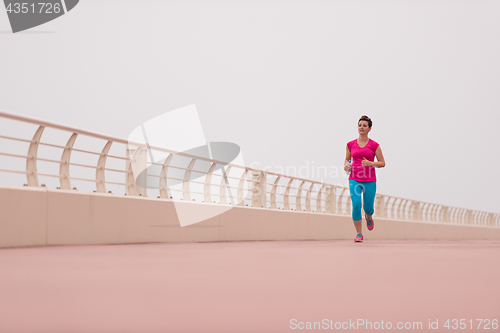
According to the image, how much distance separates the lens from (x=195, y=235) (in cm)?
919

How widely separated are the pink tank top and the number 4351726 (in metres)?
7.42

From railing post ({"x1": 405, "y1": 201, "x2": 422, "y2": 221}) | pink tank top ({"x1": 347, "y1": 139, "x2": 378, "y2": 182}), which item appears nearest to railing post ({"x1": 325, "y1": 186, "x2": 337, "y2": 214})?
pink tank top ({"x1": 347, "y1": 139, "x2": 378, "y2": 182})

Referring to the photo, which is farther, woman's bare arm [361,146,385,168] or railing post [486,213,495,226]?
railing post [486,213,495,226]

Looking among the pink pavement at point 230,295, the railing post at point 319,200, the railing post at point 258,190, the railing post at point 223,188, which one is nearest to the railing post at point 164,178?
the railing post at point 223,188

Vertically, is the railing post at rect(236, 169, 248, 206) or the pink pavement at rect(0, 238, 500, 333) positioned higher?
the railing post at rect(236, 169, 248, 206)

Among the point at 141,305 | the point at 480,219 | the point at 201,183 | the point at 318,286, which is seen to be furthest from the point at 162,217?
the point at 480,219

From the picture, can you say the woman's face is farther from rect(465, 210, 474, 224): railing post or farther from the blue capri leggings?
rect(465, 210, 474, 224): railing post

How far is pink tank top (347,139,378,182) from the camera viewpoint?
378 inches

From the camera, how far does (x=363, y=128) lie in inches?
376

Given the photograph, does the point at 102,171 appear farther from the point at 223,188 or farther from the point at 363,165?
the point at 363,165

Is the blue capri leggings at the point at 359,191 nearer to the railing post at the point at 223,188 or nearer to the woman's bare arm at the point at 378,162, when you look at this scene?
the woman's bare arm at the point at 378,162

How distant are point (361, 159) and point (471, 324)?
7535 millimetres

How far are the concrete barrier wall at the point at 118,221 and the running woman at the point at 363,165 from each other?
6.50 ft

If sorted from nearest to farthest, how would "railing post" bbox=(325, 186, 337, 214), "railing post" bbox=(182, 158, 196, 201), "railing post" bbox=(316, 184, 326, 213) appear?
1. "railing post" bbox=(182, 158, 196, 201)
2. "railing post" bbox=(316, 184, 326, 213)
3. "railing post" bbox=(325, 186, 337, 214)
